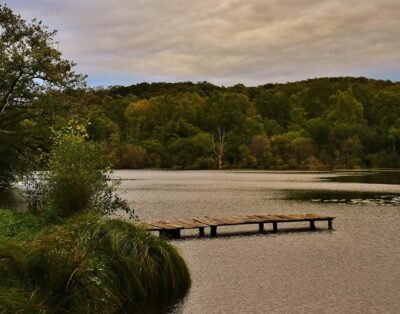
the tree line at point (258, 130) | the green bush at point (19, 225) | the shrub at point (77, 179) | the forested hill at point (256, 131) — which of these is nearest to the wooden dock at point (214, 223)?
the shrub at point (77, 179)

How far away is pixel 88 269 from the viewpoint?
12672mm

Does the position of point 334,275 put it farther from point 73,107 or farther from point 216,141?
point 216,141

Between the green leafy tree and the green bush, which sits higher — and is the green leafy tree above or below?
above

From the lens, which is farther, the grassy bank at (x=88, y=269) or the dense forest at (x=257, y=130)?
the dense forest at (x=257, y=130)

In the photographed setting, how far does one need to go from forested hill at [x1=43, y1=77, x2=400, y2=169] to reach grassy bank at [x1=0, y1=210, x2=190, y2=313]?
94114 millimetres

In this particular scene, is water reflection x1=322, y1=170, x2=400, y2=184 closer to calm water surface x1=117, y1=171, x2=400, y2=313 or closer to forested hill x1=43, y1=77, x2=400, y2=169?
calm water surface x1=117, y1=171, x2=400, y2=313

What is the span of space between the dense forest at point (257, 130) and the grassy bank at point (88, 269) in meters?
90.6

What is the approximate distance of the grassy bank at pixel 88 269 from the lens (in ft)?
38.9

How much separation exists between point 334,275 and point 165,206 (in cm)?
2648

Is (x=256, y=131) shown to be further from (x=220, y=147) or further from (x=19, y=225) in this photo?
(x=19, y=225)

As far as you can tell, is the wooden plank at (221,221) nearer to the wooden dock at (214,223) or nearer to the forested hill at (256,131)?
the wooden dock at (214,223)

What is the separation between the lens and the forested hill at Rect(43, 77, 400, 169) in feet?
415

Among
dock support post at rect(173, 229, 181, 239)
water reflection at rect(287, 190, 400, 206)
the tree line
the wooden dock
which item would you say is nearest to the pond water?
dock support post at rect(173, 229, 181, 239)

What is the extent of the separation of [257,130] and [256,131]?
0.39 metres
